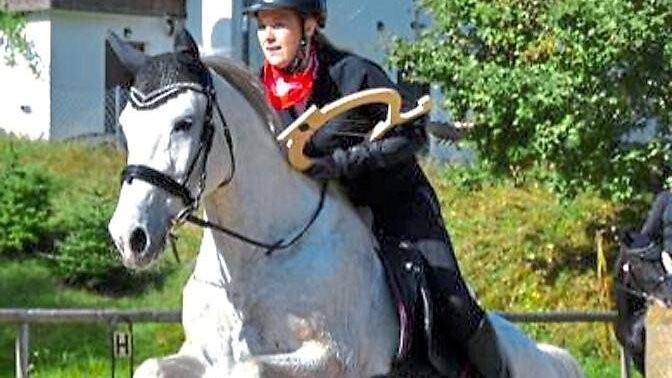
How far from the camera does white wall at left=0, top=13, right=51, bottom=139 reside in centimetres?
2626

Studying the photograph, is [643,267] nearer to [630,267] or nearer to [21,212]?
[630,267]

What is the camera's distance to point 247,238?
23.0 ft

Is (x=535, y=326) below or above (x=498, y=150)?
below

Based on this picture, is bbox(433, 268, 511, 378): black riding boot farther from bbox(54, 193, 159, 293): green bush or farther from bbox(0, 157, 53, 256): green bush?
bbox(0, 157, 53, 256): green bush

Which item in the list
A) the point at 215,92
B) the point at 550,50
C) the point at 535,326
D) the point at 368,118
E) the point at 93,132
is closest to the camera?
the point at 215,92

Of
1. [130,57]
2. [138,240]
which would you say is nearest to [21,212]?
[130,57]

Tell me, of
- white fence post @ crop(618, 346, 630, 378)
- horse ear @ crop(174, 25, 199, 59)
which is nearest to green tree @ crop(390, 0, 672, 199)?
white fence post @ crop(618, 346, 630, 378)

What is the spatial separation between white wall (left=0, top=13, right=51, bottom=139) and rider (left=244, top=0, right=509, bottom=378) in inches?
737

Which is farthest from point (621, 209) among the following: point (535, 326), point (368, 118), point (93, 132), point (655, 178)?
point (368, 118)

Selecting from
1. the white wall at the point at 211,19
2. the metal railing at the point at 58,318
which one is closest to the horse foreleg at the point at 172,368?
the metal railing at the point at 58,318

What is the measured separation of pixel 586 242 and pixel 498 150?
197 cm

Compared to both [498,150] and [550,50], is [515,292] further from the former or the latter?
[550,50]

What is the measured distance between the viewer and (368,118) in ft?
24.4

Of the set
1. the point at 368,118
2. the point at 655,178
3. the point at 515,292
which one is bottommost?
the point at 515,292
